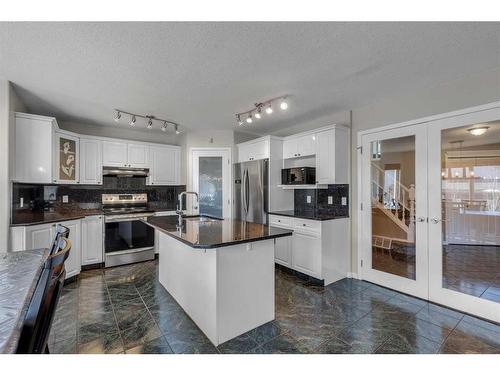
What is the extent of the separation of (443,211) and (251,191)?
2.63m

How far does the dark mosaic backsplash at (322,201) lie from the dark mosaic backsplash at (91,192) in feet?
7.66

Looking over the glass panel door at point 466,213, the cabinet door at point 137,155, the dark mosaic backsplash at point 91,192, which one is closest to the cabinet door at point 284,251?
the glass panel door at point 466,213

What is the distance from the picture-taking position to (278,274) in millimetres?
3533

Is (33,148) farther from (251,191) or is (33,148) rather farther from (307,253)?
(307,253)

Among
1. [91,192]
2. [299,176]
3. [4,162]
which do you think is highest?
[4,162]

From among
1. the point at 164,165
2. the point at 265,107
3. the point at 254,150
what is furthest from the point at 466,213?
the point at 164,165

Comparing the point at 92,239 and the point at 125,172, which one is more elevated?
the point at 125,172

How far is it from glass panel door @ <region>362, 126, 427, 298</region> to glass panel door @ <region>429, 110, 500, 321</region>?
0.37ft

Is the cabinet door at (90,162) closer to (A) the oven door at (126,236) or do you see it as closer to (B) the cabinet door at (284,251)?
(A) the oven door at (126,236)

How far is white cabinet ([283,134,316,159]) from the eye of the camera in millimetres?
3586

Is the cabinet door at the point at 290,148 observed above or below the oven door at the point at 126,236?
above

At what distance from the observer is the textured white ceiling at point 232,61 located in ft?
5.60

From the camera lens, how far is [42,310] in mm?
904
